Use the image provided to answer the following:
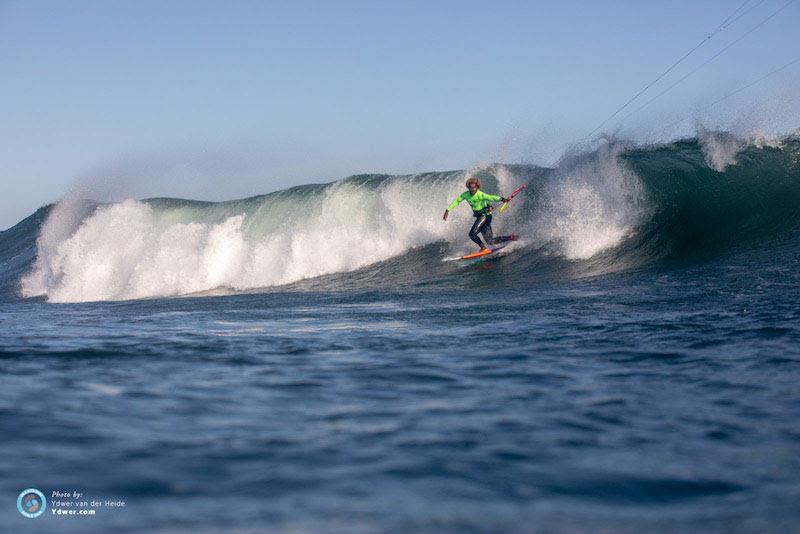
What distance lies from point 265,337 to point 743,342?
4116 mm

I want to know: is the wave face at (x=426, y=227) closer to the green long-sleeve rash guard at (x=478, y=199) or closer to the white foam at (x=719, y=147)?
the white foam at (x=719, y=147)

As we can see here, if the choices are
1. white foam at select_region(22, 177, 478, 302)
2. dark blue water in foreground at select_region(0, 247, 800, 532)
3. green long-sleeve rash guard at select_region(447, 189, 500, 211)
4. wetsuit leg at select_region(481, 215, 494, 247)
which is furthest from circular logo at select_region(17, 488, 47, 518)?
white foam at select_region(22, 177, 478, 302)

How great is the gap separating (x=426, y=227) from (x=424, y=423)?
1549 cm

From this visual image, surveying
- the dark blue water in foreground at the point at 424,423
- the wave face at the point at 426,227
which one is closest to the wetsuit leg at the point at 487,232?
the wave face at the point at 426,227

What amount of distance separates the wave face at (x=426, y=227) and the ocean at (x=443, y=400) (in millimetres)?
396

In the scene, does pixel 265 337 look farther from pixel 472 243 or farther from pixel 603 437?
pixel 472 243

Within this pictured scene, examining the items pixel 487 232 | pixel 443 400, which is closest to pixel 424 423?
pixel 443 400

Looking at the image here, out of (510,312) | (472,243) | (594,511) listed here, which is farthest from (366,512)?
(472,243)

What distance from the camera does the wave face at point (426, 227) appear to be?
1477cm

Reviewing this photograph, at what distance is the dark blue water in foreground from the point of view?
3.10 m

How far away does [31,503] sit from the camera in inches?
126

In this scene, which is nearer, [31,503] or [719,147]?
[31,503]

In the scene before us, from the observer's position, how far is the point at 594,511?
120 inches

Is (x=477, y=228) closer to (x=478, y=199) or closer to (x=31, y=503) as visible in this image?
(x=478, y=199)
